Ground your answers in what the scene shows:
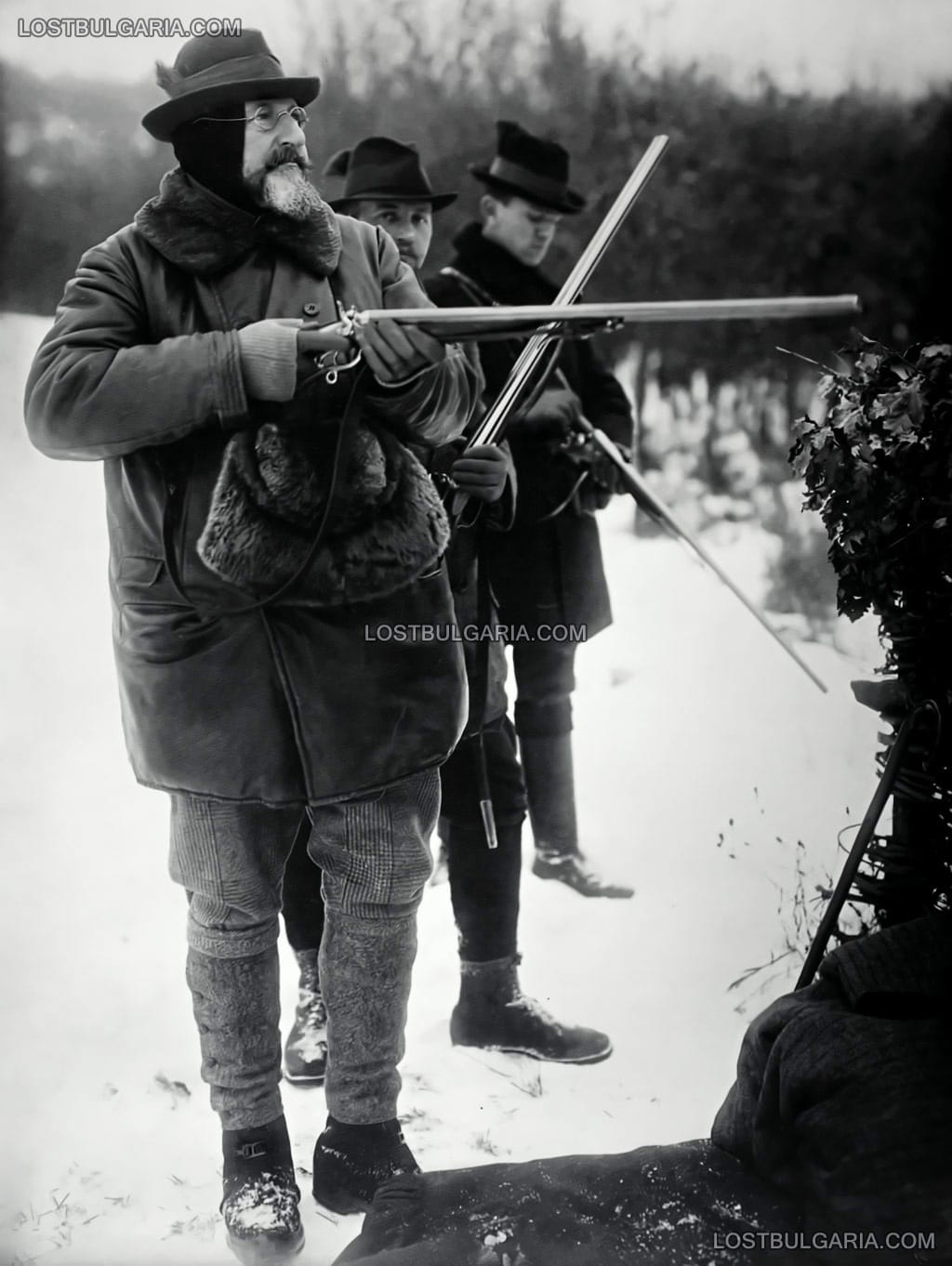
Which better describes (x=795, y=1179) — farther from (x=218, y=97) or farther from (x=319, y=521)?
(x=218, y=97)

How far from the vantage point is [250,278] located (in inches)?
88.3

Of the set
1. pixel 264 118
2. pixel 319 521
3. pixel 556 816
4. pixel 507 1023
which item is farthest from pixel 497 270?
pixel 507 1023

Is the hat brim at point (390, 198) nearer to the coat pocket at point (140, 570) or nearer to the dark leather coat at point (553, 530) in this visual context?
the dark leather coat at point (553, 530)

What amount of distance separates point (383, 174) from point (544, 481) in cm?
64

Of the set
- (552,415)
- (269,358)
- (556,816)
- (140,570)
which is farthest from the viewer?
(556,816)

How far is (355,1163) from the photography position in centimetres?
244

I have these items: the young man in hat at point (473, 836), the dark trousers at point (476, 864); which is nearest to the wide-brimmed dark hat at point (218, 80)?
the young man in hat at point (473, 836)

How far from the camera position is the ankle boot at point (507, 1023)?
2.59 metres

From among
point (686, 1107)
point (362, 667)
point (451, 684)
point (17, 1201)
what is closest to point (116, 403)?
point (362, 667)

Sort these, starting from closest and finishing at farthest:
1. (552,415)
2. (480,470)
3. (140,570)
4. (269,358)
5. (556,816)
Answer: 1. (269,358)
2. (140,570)
3. (480,470)
4. (552,415)
5. (556,816)

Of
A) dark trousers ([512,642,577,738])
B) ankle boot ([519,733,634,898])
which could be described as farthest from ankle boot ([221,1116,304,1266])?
dark trousers ([512,642,577,738])

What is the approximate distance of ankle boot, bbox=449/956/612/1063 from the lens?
2.59 m

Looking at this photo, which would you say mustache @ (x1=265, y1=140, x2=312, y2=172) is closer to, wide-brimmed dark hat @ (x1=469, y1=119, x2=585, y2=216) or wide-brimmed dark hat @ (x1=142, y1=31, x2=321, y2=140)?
wide-brimmed dark hat @ (x1=142, y1=31, x2=321, y2=140)

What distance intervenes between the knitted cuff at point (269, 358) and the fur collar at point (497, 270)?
44 cm
